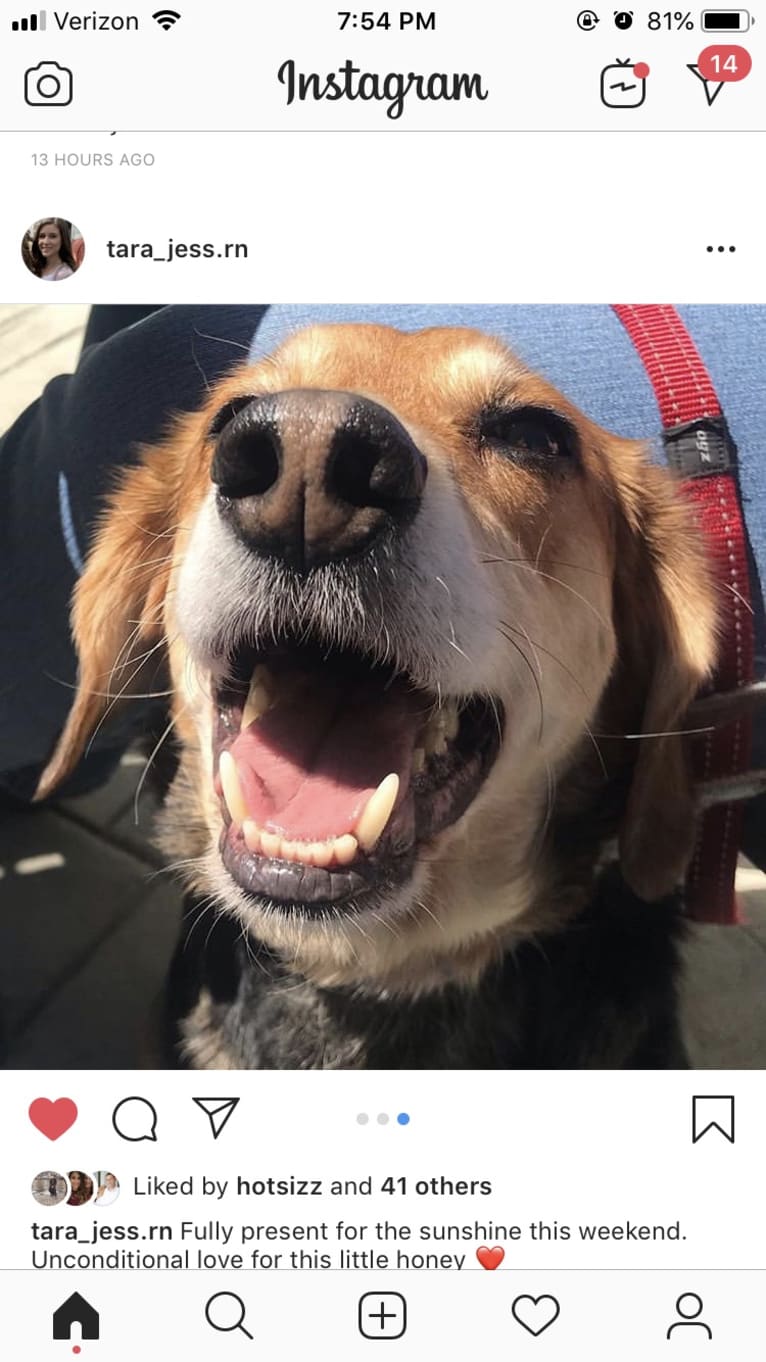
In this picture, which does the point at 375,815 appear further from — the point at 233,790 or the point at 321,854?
the point at 233,790

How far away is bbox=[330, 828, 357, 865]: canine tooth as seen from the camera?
A: 122 centimetres
